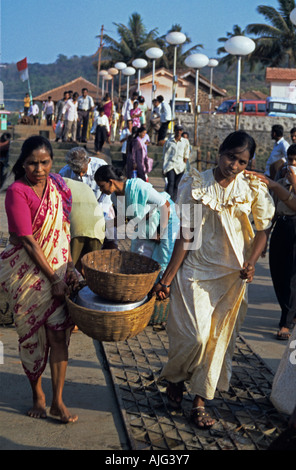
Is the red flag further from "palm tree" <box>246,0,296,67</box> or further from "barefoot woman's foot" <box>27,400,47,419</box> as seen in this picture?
"barefoot woman's foot" <box>27,400,47,419</box>

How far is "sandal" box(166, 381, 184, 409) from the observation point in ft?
12.7

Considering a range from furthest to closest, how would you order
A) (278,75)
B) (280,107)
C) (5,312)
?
1. (278,75)
2. (280,107)
3. (5,312)

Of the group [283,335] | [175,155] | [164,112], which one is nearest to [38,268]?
[283,335]

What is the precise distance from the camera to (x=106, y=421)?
3.76 m

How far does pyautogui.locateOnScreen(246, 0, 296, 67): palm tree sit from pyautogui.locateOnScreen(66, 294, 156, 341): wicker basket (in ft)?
139

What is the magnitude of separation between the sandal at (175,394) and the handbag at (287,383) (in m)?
0.63

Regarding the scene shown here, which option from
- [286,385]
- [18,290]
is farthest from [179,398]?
[18,290]

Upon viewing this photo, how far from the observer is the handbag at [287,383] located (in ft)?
12.6

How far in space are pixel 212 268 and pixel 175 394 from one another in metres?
0.90

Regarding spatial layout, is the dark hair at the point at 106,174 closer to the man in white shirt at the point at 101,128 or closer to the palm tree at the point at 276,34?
the man in white shirt at the point at 101,128

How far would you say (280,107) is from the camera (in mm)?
28172

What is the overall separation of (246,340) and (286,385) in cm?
151

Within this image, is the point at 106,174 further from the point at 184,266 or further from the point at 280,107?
the point at 280,107

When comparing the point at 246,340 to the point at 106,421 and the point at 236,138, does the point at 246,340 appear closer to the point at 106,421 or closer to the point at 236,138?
the point at 106,421
